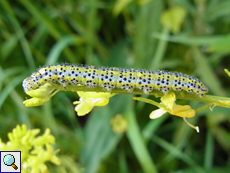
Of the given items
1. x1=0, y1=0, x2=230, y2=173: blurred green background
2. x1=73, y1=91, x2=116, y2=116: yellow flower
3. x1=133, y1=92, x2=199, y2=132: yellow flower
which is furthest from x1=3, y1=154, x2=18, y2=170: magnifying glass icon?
x1=0, y1=0, x2=230, y2=173: blurred green background

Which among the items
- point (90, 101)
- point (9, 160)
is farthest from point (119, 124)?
point (90, 101)

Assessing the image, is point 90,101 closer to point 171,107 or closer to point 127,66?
point 171,107

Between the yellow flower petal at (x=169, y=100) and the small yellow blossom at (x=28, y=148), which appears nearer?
the yellow flower petal at (x=169, y=100)

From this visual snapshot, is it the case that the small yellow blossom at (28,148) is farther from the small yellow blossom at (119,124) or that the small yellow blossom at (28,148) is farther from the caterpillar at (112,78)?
the small yellow blossom at (119,124)

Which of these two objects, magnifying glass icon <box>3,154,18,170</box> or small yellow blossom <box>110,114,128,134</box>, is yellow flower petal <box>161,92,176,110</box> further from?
small yellow blossom <box>110,114,128,134</box>

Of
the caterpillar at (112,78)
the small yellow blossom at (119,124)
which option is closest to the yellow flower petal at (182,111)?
the caterpillar at (112,78)
